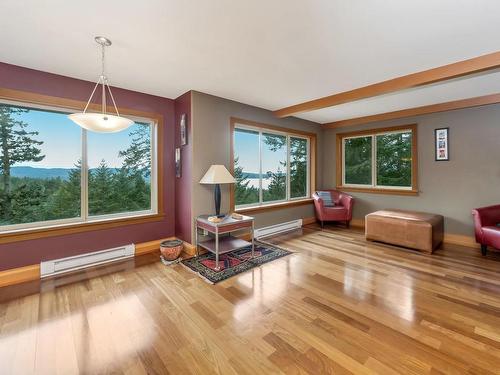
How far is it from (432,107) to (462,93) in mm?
627

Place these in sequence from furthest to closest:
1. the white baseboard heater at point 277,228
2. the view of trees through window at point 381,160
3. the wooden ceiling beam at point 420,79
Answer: the view of trees through window at point 381,160 → the white baseboard heater at point 277,228 → the wooden ceiling beam at point 420,79

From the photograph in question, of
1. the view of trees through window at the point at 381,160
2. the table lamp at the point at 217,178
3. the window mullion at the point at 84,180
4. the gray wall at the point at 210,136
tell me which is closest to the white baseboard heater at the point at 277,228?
the gray wall at the point at 210,136

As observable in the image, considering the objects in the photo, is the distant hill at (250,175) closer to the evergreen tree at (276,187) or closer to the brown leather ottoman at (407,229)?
the evergreen tree at (276,187)

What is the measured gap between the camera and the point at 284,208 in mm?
5035

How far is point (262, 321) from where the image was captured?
2025 millimetres

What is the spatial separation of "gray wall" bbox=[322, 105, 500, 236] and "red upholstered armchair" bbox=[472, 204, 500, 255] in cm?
38

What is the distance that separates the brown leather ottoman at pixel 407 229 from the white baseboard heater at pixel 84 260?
4.09m

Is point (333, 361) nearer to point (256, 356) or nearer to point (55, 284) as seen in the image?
point (256, 356)

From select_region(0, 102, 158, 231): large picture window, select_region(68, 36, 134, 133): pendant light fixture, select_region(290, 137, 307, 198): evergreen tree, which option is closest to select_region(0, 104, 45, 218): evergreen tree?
select_region(0, 102, 158, 231): large picture window

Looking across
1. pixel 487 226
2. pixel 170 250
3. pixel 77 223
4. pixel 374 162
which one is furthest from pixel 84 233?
pixel 487 226

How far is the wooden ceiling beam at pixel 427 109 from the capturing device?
3.75 metres

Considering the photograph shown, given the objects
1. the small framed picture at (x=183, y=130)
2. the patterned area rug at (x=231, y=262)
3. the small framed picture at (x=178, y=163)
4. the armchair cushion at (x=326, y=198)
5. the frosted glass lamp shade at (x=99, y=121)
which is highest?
the small framed picture at (x=183, y=130)

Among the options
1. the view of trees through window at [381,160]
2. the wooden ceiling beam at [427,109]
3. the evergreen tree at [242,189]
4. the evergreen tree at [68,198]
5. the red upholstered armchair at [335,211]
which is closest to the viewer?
the evergreen tree at [68,198]

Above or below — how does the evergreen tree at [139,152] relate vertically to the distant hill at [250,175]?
above
